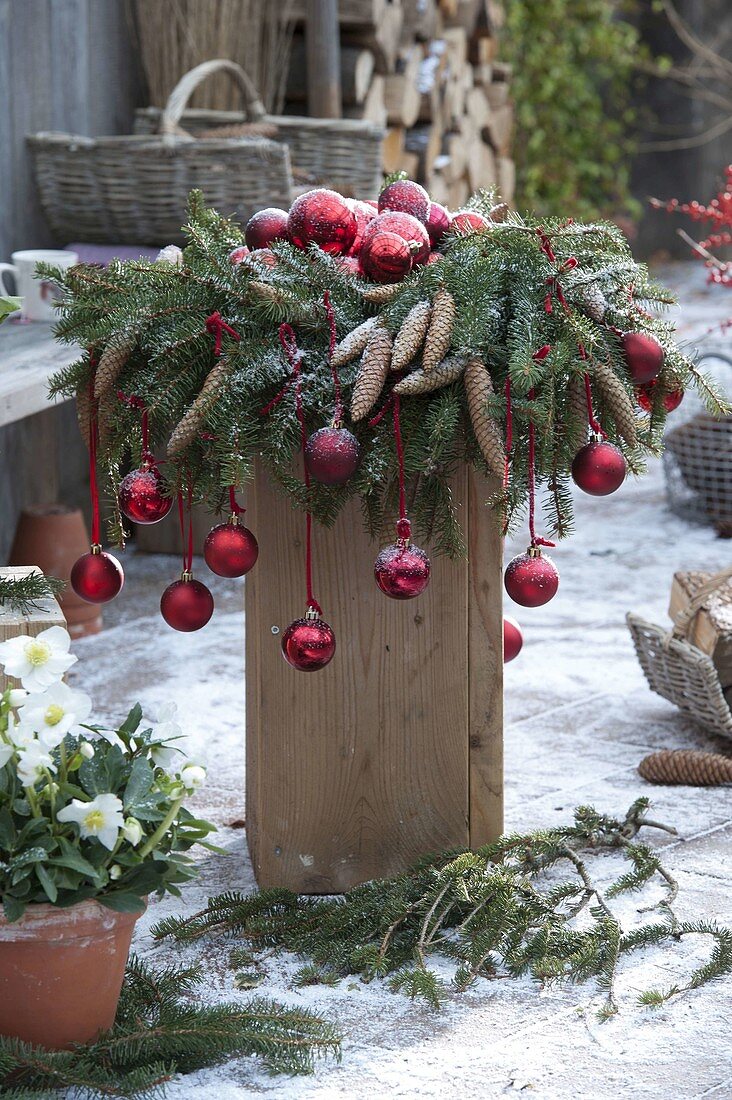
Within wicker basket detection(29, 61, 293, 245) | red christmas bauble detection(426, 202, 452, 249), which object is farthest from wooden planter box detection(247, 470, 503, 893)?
wicker basket detection(29, 61, 293, 245)

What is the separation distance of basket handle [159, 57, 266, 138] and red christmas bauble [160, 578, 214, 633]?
2.02m

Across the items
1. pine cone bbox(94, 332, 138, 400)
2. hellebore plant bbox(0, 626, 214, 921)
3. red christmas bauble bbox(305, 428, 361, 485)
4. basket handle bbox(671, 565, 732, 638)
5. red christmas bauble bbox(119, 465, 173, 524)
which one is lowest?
basket handle bbox(671, 565, 732, 638)

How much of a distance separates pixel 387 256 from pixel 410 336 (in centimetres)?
23

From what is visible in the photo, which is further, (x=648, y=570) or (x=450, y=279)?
(x=648, y=570)

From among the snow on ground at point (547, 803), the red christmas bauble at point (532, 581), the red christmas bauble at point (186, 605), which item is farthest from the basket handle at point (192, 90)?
the red christmas bauble at point (532, 581)

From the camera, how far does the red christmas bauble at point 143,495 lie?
219 centimetres

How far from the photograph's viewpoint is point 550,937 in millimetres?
2195

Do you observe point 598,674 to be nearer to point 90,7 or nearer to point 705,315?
point 90,7

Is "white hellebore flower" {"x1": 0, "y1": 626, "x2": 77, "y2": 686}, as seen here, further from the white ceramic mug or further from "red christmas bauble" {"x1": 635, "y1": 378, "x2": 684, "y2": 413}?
the white ceramic mug

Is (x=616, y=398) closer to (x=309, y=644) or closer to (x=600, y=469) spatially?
(x=600, y=469)

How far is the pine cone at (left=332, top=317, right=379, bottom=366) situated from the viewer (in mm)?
2111

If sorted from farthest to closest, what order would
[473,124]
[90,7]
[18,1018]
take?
1. [473,124]
2. [90,7]
3. [18,1018]

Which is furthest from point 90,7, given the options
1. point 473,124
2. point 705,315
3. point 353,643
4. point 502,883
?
point 705,315

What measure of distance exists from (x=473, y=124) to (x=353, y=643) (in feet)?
15.0
